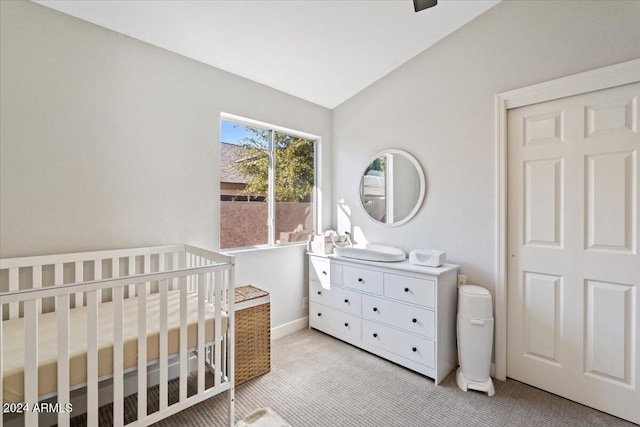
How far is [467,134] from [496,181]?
444mm

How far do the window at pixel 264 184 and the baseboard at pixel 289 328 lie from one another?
824mm

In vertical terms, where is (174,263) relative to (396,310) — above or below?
above

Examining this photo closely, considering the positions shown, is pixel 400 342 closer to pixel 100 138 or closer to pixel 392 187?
pixel 392 187

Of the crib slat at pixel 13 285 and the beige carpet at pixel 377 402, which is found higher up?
the crib slat at pixel 13 285

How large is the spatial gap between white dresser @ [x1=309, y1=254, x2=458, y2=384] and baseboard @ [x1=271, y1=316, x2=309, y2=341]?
32 cm

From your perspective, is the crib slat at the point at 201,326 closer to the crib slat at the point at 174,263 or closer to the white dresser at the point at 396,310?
the crib slat at the point at 174,263

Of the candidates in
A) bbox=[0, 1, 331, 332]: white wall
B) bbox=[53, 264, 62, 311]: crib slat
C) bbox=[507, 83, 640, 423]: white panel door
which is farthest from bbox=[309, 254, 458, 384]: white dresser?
bbox=[53, 264, 62, 311]: crib slat

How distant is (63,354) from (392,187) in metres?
2.54

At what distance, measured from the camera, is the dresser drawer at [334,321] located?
8.55ft

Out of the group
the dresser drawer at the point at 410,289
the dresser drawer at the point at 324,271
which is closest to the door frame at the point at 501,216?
the dresser drawer at the point at 410,289

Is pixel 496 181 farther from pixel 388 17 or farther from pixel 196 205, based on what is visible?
pixel 196 205

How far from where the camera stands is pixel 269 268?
2.81 meters

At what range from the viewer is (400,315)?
228cm

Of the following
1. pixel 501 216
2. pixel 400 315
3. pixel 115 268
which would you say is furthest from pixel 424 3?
pixel 115 268
